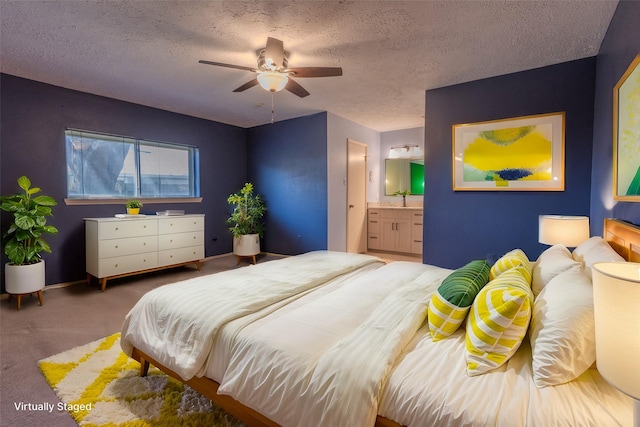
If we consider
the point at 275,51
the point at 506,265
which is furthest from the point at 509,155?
the point at 275,51

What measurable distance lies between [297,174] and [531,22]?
370cm

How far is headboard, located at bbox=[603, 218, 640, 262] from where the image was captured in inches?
56.4

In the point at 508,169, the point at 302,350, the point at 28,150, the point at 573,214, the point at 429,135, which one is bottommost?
the point at 302,350

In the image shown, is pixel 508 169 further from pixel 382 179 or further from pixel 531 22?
pixel 382 179

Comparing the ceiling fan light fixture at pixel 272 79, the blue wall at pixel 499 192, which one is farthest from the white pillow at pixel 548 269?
the ceiling fan light fixture at pixel 272 79

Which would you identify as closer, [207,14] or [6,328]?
[207,14]

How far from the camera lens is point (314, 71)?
8.48ft

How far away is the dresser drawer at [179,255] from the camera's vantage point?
424 centimetres

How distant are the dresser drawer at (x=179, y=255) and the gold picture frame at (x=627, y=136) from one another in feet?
15.6

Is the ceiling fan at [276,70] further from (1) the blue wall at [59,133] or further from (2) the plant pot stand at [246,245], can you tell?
(2) the plant pot stand at [246,245]

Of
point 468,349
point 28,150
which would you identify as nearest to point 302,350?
point 468,349

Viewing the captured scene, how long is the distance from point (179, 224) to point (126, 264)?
2.83ft

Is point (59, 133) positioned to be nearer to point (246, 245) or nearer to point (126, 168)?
point (126, 168)

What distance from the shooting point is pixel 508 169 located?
3332 mm
